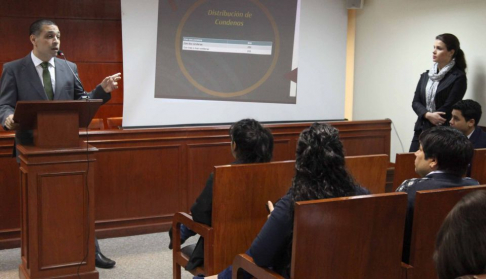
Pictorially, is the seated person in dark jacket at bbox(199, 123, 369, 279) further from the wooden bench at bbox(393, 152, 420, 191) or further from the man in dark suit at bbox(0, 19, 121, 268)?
the man in dark suit at bbox(0, 19, 121, 268)

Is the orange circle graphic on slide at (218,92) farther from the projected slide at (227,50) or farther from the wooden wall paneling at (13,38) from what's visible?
the wooden wall paneling at (13,38)

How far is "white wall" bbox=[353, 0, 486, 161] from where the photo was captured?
487cm

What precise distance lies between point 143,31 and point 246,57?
0.97 m

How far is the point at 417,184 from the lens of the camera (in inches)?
95.4

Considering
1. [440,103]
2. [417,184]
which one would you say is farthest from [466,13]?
[417,184]

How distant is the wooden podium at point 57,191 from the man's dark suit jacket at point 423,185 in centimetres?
170

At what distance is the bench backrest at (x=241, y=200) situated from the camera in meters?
2.66

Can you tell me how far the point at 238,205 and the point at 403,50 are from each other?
3.55 meters

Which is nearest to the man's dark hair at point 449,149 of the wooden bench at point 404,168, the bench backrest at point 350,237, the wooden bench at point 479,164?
the bench backrest at point 350,237

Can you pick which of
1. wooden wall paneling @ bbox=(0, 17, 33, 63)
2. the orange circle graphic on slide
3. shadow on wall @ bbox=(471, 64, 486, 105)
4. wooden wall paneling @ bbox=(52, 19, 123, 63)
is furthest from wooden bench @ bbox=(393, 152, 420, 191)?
wooden wall paneling @ bbox=(0, 17, 33, 63)

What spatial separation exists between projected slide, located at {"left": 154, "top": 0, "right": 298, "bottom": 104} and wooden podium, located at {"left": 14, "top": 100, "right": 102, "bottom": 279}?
1.80 meters

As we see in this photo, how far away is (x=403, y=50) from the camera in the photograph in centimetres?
565

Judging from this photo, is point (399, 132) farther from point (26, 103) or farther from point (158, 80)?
point (26, 103)

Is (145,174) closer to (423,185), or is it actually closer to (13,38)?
(423,185)
